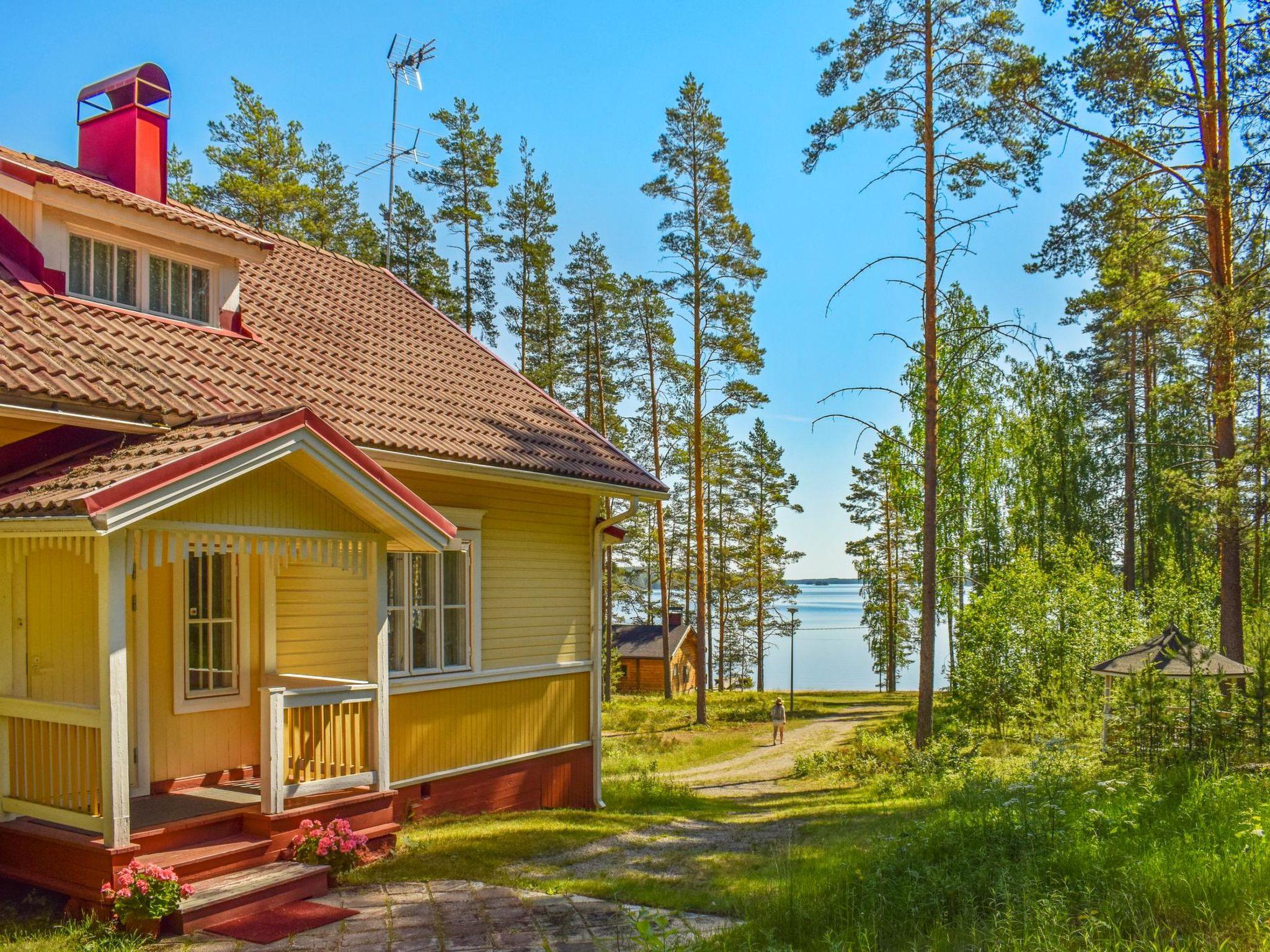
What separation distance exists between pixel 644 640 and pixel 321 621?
38.8 metres

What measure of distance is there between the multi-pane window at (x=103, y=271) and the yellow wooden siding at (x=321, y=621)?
122 inches

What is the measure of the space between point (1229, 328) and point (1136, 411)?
2608cm

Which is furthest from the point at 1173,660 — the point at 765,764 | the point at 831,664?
the point at 831,664

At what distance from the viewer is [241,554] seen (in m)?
7.41

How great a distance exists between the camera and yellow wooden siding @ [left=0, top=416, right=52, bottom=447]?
6.82m

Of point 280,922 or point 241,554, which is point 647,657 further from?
point 280,922

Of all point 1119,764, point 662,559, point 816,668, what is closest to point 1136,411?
point 662,559

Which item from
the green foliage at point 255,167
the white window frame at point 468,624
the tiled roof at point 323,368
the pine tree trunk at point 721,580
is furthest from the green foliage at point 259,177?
the pine tree trunk at point 721,580

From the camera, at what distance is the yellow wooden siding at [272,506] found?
21.1 ft

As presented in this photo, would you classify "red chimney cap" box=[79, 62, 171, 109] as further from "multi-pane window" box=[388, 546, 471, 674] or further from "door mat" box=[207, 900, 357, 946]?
"door mat" box=[207, 900, 357, 946]

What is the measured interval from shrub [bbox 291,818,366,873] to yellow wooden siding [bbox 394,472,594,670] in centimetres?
316

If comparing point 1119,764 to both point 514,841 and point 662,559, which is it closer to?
point 514,841

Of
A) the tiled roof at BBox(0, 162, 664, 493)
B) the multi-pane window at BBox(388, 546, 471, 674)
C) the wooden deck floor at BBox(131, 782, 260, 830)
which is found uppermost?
the tiled roof at BBox(0, 162, 664, 493)

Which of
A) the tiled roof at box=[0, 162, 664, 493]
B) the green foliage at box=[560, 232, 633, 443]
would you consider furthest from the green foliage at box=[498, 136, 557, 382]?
the tiled roof at box=[0, 162, 664, 493]
